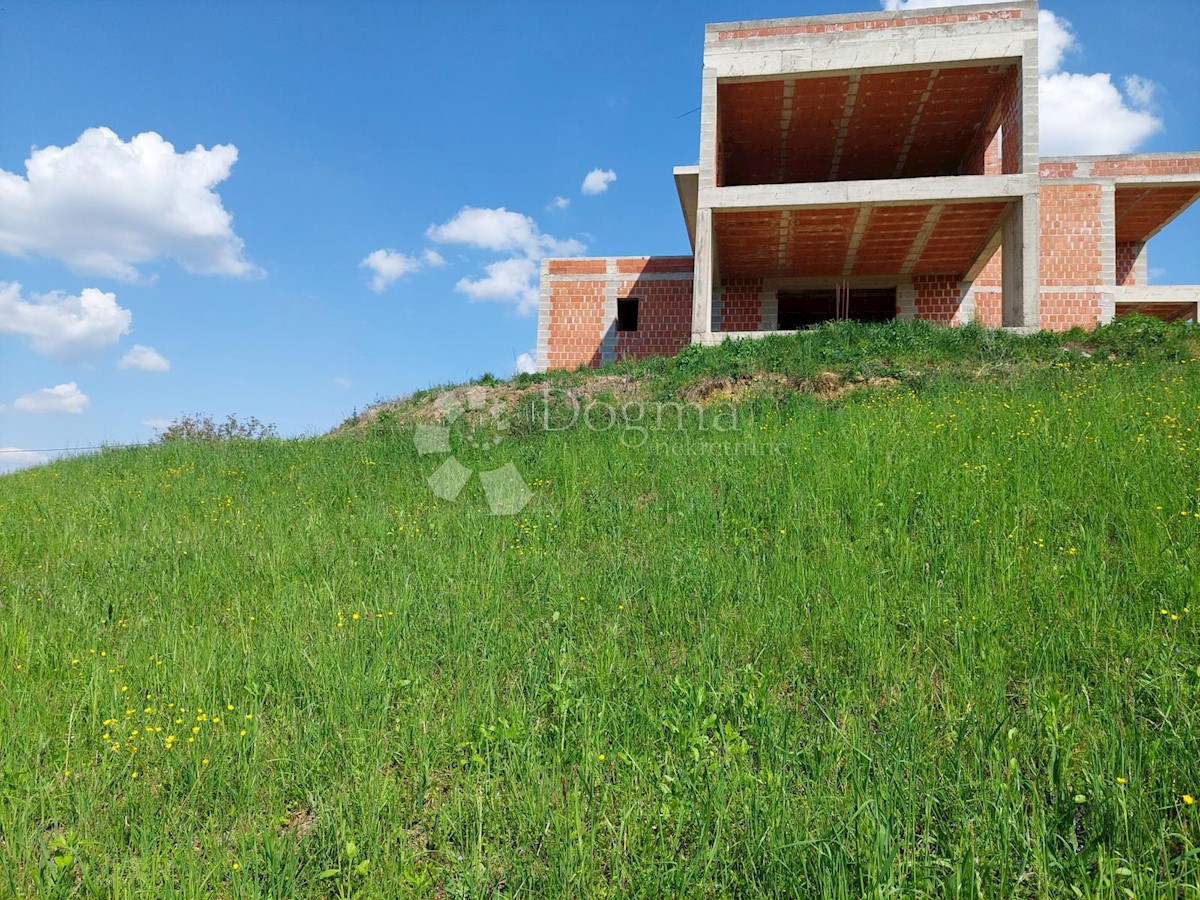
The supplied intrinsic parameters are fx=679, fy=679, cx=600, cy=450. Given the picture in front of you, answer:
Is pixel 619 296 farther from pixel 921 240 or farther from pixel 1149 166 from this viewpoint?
pixel 1149 166

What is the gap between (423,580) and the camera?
4656 millimetres

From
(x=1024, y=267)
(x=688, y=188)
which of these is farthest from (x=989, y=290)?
(x=688, y=188)

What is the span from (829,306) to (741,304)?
342 centimetres

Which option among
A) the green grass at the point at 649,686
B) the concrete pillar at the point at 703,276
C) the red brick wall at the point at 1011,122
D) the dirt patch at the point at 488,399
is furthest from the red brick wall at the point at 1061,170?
the green grass at the point at 649,686

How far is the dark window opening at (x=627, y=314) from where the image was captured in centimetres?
2050

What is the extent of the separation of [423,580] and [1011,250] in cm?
1458

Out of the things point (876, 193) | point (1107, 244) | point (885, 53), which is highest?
point (885, 53)

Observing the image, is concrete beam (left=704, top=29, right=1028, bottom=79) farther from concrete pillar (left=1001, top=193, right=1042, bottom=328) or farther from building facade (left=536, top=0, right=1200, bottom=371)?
concrete pillar (left=1001, top=193, right=1042, bottom=328)

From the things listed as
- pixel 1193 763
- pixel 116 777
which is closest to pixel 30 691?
pixel 116 777

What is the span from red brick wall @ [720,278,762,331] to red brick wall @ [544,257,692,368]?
1162mm

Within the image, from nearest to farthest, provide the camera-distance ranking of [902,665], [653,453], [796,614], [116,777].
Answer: [116,777]
[902,665]
[796,614]
[653,453]

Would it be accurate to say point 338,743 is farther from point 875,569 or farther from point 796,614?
point 875,569

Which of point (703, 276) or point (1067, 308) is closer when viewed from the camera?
point (703, 276)

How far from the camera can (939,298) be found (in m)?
19.0
